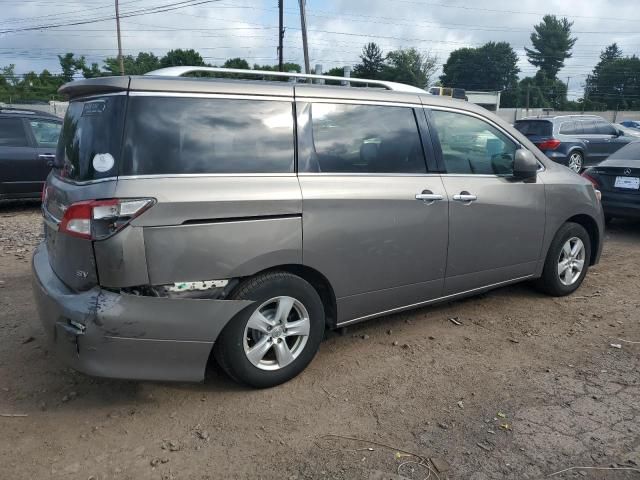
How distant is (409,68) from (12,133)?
68.5 m

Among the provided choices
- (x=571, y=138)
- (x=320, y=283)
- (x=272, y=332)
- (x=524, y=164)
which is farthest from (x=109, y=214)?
(x=571, y=138)

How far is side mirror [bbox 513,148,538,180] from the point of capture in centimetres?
424

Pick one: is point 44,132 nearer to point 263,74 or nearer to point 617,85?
point 263,74

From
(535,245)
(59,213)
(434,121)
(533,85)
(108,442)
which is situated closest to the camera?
(108,442)

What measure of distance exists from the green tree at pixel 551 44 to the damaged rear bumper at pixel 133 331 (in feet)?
362

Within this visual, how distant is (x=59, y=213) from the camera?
3.00m

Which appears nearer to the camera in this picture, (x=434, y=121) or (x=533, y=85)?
(x=434, y=121)

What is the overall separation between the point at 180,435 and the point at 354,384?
1.10m

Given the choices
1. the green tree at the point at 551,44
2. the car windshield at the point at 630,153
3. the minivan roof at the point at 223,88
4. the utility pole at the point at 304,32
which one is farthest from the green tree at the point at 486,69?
the minivan roof at the point at 223,88

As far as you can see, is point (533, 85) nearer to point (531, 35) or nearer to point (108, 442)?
point (531, 35)

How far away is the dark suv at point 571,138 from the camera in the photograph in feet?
45.0

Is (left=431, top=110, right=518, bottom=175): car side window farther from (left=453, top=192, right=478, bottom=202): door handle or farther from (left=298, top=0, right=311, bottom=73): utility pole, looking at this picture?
(left=298, top=0, right=311, bottom=73): utility pole

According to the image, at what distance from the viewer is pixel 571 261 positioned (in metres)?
5.00

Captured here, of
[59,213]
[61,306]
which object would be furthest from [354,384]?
[59,213]
